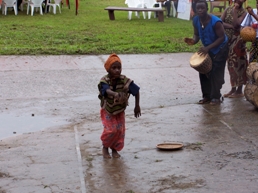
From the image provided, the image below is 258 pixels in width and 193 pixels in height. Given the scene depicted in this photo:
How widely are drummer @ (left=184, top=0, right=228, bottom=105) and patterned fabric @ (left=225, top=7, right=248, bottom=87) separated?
484 millimetres

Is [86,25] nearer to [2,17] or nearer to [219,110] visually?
[2,17]

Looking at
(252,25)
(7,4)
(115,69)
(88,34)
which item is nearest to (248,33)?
(252,25)

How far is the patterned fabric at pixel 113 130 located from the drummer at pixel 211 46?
9.11ft

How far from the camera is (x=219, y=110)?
809 centimetres

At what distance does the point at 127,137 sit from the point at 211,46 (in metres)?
2.21

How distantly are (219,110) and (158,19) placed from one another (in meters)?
11.9

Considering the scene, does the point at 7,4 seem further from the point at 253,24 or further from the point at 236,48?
the point at 253,24

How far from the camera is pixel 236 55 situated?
8.91 meters

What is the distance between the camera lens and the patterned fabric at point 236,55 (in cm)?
879

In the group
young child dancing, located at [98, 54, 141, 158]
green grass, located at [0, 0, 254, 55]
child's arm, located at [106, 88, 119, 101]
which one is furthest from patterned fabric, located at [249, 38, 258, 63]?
green grass, located at [0, 0, 254, 55]

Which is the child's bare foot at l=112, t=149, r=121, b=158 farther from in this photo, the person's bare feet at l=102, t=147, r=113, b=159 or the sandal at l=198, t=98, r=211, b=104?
the sandal at l=198, t=98, r=211, b=104

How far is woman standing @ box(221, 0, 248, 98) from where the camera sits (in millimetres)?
8711

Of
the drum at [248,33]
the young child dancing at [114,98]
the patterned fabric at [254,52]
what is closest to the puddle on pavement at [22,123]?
the young child dancing at [114,98]

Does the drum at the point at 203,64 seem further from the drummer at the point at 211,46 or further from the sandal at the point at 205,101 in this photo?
the sandal at the point at 205,101
